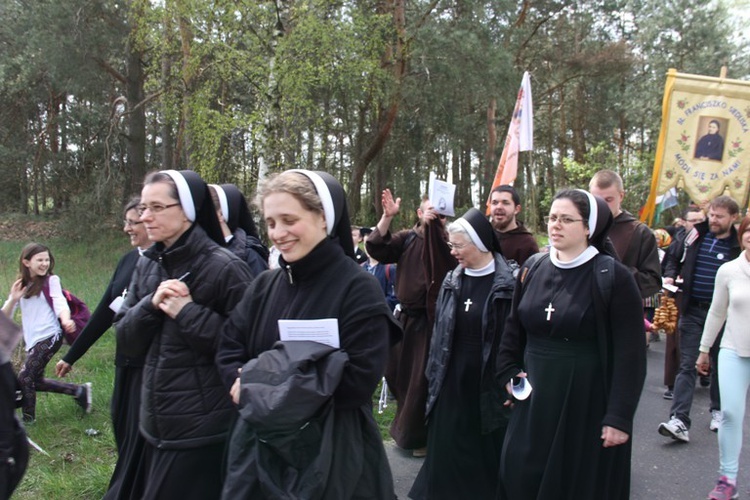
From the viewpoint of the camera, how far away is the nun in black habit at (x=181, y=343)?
8.72ft

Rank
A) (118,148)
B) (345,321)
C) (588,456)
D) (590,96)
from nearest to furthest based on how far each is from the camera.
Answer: (345,321)
(588,456)
(118,148)
(590,96)

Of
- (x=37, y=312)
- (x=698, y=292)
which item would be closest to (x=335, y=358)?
(x=37, y=312)

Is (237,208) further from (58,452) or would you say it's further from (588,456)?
(588,456)

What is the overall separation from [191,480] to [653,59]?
23136 millimetres

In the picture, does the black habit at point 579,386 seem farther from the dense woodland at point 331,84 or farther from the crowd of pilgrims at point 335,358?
the dense woodland at point 331,84

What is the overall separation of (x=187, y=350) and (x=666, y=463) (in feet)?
13.0

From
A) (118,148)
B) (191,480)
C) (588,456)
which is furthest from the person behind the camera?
(118,148)

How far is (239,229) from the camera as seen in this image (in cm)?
469

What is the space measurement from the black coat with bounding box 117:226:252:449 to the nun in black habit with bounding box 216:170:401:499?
232 mm

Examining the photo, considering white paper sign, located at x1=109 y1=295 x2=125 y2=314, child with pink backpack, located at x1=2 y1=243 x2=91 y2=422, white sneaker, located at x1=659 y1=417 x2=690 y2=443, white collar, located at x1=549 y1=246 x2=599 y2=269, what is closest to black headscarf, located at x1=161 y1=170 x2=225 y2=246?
white paper sign, located at x1=109 y1=295 x2=125 y2=314

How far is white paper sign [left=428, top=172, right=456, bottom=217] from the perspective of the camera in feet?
15.5

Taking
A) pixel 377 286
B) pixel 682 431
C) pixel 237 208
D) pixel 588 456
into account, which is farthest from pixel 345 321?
pixel 682 431

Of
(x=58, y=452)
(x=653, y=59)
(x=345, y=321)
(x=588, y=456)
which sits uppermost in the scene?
(x=653, y=59)

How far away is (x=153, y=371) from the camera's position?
8.91ft
